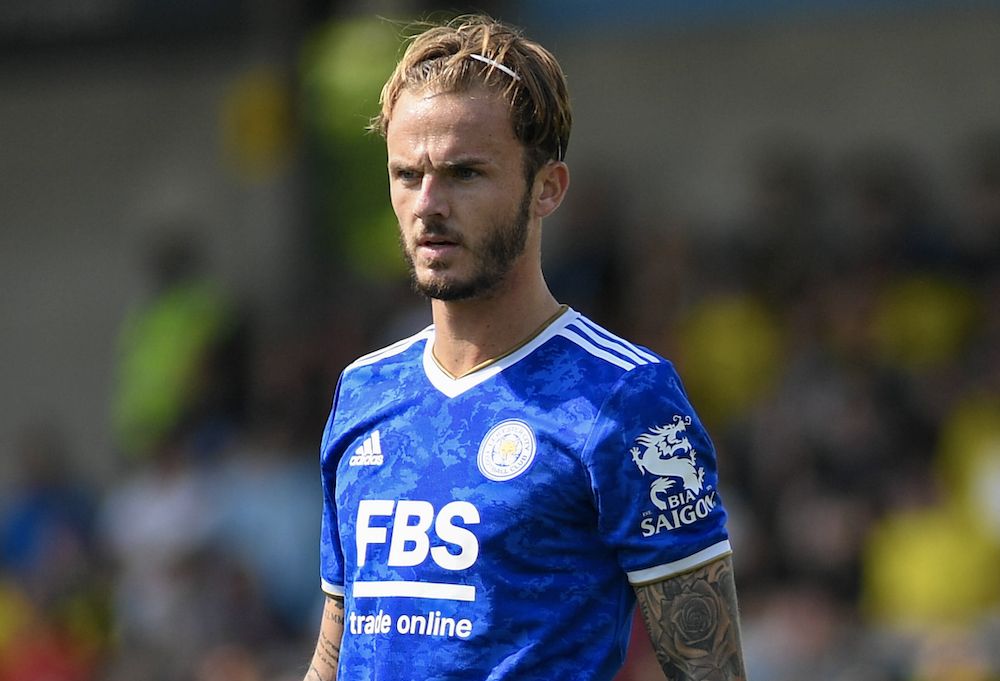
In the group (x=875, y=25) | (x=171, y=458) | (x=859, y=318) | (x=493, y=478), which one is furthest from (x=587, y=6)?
(x=493, y=478)

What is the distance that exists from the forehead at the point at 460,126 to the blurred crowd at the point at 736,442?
4297mm

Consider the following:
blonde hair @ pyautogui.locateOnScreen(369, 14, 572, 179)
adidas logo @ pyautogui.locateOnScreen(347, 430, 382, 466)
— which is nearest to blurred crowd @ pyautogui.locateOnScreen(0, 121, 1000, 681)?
adidas logo @ pyautogui.locateOnScreen(347, 430, 382, 466)

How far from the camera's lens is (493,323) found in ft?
11.4

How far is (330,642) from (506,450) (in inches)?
27.5

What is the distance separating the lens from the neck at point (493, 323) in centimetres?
348

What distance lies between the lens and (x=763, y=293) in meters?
9.83

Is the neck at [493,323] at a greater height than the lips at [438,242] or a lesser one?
lesser

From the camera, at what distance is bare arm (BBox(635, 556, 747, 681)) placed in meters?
3.26

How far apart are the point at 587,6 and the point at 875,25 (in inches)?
68.4

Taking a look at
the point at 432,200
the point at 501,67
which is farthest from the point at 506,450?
the point at 501,67

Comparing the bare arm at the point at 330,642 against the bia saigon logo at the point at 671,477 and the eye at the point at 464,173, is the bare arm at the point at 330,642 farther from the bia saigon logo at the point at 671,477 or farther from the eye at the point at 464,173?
the eye at the point at 464,173


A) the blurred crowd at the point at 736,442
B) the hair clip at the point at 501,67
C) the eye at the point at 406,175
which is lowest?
the blurred crowd at the point at 736,442

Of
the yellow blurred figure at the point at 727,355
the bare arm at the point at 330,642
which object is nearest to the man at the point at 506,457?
the bare arm at the point at 330,642

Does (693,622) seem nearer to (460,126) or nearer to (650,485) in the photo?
(650,485)
